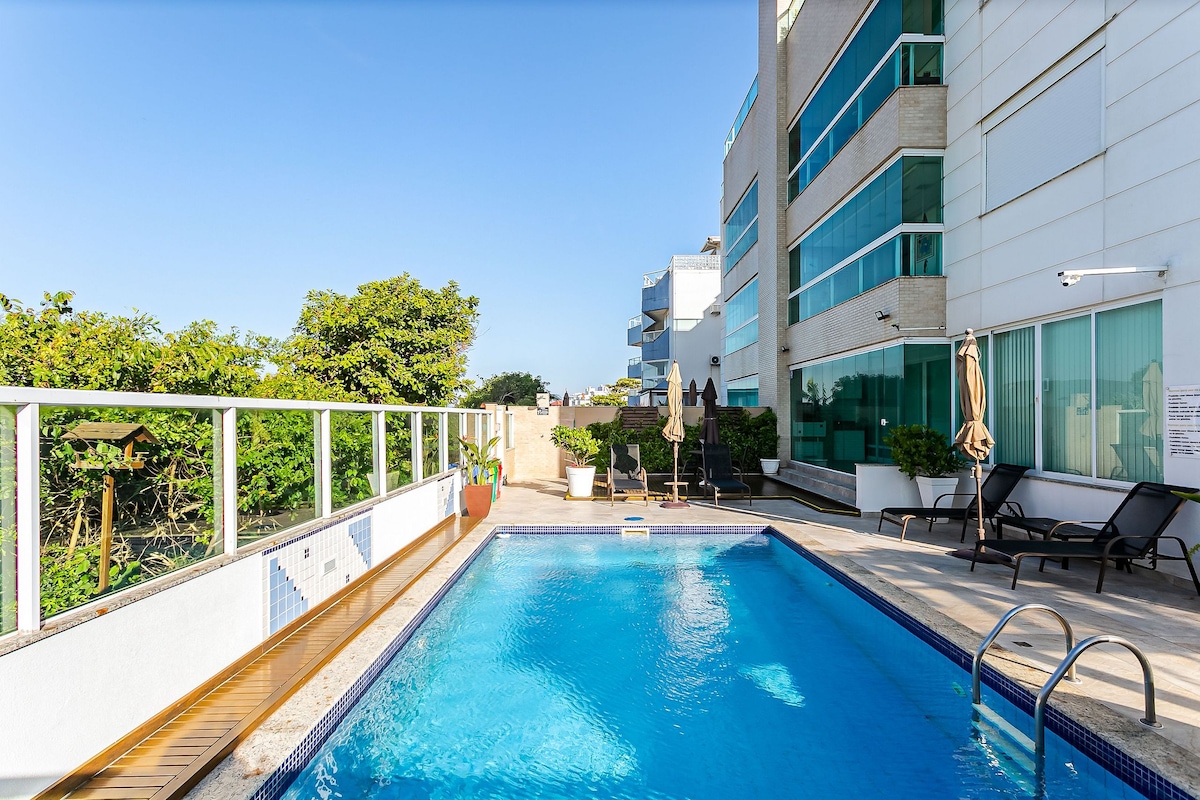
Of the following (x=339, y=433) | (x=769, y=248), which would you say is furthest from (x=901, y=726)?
(x=769, y=248)

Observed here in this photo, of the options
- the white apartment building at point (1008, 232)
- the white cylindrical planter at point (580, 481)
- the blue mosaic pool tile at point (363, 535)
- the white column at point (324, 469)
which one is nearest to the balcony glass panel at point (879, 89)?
the white apartment building at point (1008, 232)

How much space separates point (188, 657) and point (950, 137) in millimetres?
12326

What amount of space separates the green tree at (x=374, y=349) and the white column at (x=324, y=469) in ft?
49.8

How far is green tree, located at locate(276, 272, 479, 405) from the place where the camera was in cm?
2089

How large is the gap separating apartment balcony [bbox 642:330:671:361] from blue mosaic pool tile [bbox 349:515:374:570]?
105 ft

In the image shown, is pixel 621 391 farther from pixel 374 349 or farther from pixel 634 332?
pixel 374 349

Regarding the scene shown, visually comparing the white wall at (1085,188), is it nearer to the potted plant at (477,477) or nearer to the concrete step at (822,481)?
the concrete step at (822,481)

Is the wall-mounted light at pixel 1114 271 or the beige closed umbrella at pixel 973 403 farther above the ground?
the wall-mounted light at pixel 1114 271

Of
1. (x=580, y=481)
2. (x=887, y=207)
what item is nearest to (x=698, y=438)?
(x=580, y=481)

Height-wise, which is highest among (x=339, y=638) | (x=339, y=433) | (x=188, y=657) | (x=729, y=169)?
(x=729, y=169)

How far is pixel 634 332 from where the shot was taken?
45750 millimetres

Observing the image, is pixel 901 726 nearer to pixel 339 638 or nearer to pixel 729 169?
pixel 339 638

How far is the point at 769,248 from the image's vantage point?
17547mm

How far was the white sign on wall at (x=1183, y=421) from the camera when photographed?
591 centimetres
